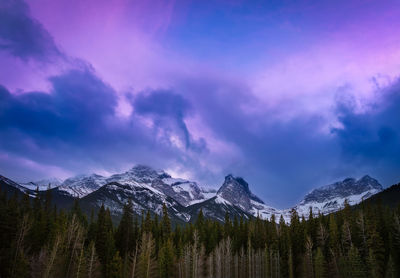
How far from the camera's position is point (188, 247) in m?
87.9

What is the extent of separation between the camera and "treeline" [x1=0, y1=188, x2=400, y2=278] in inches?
2611

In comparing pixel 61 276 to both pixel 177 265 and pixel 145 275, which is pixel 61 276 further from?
pixel 177 265

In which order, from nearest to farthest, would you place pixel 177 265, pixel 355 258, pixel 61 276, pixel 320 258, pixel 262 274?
pixel 61 276
pixel 355 258
pixel 320 258
pixel 177 265
pixel 262 274

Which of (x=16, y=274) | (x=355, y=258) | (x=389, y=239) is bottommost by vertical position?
(x=16, y=274)

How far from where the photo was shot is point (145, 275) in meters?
68.1

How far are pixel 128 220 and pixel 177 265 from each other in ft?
61.9

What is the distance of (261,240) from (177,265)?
2998 centimetres

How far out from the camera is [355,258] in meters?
72.6

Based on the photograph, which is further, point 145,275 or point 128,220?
point 128,220

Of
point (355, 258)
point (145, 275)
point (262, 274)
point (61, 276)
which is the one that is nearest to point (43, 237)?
point (61, 276)

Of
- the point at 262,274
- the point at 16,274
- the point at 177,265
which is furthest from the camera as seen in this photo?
the point at 262,274

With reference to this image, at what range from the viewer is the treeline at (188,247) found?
6631 centimetres

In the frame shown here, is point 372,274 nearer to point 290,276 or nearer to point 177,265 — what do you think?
point 290,276

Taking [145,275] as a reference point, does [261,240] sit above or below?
above
